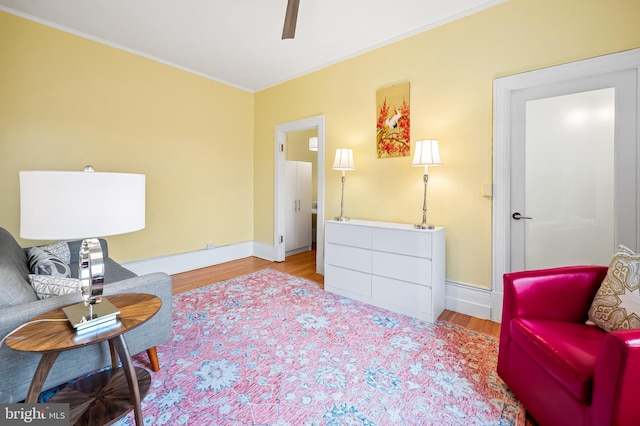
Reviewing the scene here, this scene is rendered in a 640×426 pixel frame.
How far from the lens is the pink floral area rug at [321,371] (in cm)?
146

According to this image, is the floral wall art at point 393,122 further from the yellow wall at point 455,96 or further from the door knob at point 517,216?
the door knob at point 517,216

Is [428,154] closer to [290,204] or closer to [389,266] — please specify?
[389,266]

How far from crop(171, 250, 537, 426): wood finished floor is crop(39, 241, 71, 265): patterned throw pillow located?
105 centimetres

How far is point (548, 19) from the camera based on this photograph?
87.6 inches

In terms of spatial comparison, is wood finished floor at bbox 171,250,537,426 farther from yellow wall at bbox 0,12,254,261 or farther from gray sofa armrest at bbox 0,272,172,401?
gray sofa armrest at bbox 0,272,172,401

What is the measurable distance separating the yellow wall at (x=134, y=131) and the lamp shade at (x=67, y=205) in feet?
7.98

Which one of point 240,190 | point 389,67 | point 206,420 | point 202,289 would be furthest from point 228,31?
point 206,420

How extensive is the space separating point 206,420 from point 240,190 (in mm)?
3633

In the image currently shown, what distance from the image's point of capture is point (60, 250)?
2352mm

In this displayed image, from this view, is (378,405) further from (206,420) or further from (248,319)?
(248,319)

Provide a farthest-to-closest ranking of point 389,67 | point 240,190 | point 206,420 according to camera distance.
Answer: point 240,190, point 389,67, point 206,420

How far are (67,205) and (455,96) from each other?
2979 millimetres

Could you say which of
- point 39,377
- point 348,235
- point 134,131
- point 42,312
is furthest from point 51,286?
point 134,131

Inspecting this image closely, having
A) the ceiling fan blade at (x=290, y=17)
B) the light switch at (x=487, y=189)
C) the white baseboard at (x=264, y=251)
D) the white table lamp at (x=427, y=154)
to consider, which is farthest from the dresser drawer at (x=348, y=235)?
the ceiling fan blade at (x=290, y=17)
